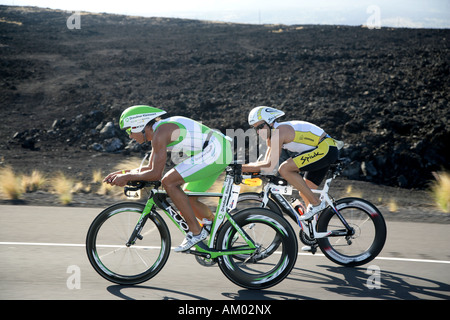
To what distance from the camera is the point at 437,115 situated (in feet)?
63.3

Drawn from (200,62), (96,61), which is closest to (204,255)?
(200,62)

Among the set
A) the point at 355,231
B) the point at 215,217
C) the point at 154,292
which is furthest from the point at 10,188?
the point at 355,231

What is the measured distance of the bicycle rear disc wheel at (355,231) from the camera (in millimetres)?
6137

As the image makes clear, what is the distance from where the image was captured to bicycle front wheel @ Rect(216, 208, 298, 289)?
514 centimetres

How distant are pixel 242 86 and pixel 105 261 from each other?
20.6m

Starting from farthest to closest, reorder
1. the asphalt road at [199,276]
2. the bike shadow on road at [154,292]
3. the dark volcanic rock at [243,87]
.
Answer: the dark volcanic rock at [243,87] < the asphalt road at [199,276] < the bike shadow on road at [154,292]

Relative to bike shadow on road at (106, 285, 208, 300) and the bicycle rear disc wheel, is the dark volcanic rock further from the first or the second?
bike shadow on road at (106, 285, 208, 300)

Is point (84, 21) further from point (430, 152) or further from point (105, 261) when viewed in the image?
point (105, 261)

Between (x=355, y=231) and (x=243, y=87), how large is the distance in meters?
19.6

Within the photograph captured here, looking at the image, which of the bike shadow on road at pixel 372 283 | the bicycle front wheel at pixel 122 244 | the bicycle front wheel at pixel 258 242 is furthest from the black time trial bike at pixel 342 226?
the bicycle front wheel at pixel 122 244

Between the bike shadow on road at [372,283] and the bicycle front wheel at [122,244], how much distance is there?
4.94 ft

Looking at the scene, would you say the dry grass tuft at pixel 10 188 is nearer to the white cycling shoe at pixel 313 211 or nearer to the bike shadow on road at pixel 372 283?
the white cycling shoe at pixel 313 211

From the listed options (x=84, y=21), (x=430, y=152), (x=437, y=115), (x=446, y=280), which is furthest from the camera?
(x=84, y=21)

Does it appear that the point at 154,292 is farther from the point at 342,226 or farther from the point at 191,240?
the point at 342,226
